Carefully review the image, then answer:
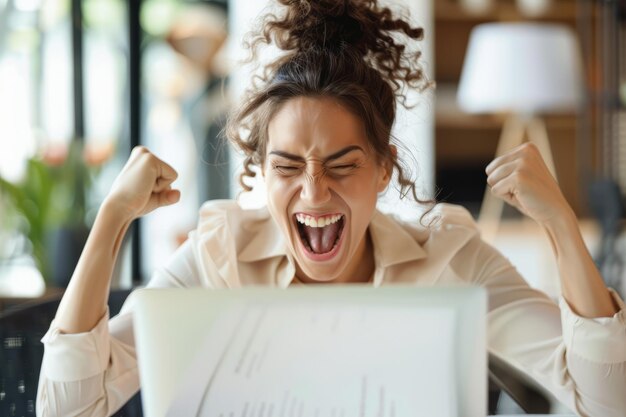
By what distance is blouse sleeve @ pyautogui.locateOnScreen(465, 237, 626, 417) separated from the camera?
1.22m

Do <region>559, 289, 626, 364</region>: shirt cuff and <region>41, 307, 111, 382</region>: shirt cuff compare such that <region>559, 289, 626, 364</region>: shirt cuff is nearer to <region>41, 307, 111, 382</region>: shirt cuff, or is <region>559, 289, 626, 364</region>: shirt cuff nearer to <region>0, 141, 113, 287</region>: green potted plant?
<region>41, 307, 111, 382</region>: shirt cuff

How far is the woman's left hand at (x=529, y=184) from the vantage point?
123 cm

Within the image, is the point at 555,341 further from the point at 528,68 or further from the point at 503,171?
the point at 528,68

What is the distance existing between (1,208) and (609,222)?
2480mm

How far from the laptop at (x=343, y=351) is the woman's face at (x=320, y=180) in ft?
1.51

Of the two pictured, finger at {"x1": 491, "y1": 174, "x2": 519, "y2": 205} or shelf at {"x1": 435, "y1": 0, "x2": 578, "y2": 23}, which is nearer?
finger at {"x1": 491, "y1": 174, "x2": 519, "y2": 205}

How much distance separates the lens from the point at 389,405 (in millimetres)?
855

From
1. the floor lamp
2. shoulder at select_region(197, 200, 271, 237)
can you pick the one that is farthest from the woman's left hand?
the floor lamp

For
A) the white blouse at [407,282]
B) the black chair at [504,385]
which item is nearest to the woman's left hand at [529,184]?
the white blouse at [407,282]

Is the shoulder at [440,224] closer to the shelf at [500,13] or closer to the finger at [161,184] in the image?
the finger at [161,184]

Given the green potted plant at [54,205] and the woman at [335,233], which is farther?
the green potted plant at [54,205]

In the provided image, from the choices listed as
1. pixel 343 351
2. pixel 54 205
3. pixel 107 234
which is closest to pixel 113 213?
pixel 107 234

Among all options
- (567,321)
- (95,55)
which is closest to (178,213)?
(95,55)

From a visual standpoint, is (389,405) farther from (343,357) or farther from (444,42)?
(444,42)
